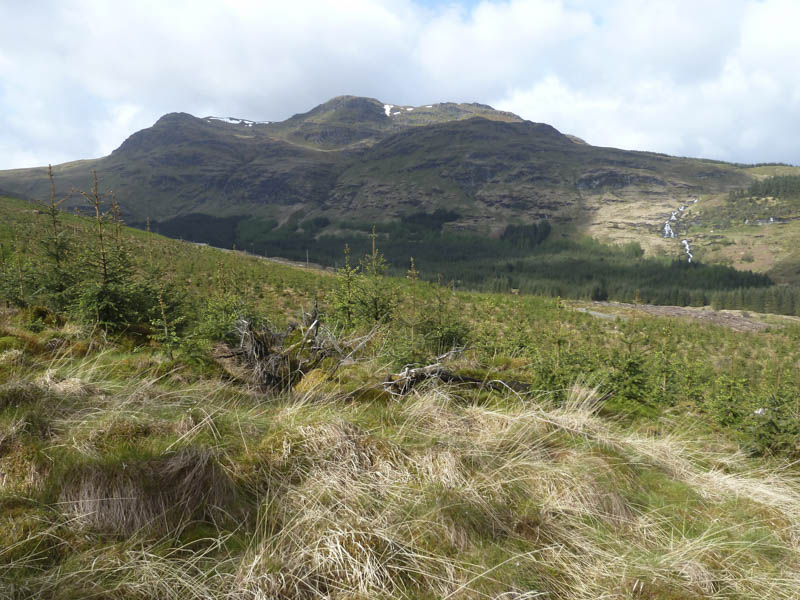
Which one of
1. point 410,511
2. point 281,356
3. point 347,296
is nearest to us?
point 410,511

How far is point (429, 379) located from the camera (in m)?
4.43

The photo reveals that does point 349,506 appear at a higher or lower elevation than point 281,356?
lower

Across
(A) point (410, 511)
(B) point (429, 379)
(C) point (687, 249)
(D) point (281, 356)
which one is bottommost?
(A) point (410, 511)

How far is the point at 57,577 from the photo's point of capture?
5.19 ft

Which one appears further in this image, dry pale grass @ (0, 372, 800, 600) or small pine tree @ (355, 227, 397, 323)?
small pine tree @ (355, 227, 397, 323)

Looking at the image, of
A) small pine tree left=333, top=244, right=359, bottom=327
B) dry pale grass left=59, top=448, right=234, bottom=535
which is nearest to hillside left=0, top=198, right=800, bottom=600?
dry pale grass left=59, top=448, right=234, bottom=535

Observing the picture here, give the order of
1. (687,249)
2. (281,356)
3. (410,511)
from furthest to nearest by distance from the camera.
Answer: (687,249) → (281,356) → (410,511)

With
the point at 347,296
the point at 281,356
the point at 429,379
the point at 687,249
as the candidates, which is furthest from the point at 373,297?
the point at 687,249

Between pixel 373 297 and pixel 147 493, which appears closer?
pixel 147 493

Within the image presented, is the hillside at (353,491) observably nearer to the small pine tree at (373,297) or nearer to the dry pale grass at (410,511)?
the dry pale grass at (410,511)

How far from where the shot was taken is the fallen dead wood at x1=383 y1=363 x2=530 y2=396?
429 centimetres

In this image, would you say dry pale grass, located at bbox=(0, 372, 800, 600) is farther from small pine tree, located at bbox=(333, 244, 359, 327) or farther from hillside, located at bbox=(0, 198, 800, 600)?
small pine tree, located at bbox=(333, 244, 359, 327)

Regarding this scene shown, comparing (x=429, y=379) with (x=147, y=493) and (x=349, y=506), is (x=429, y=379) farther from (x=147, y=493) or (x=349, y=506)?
(x=147, y=493)

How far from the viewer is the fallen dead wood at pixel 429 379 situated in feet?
14.1
